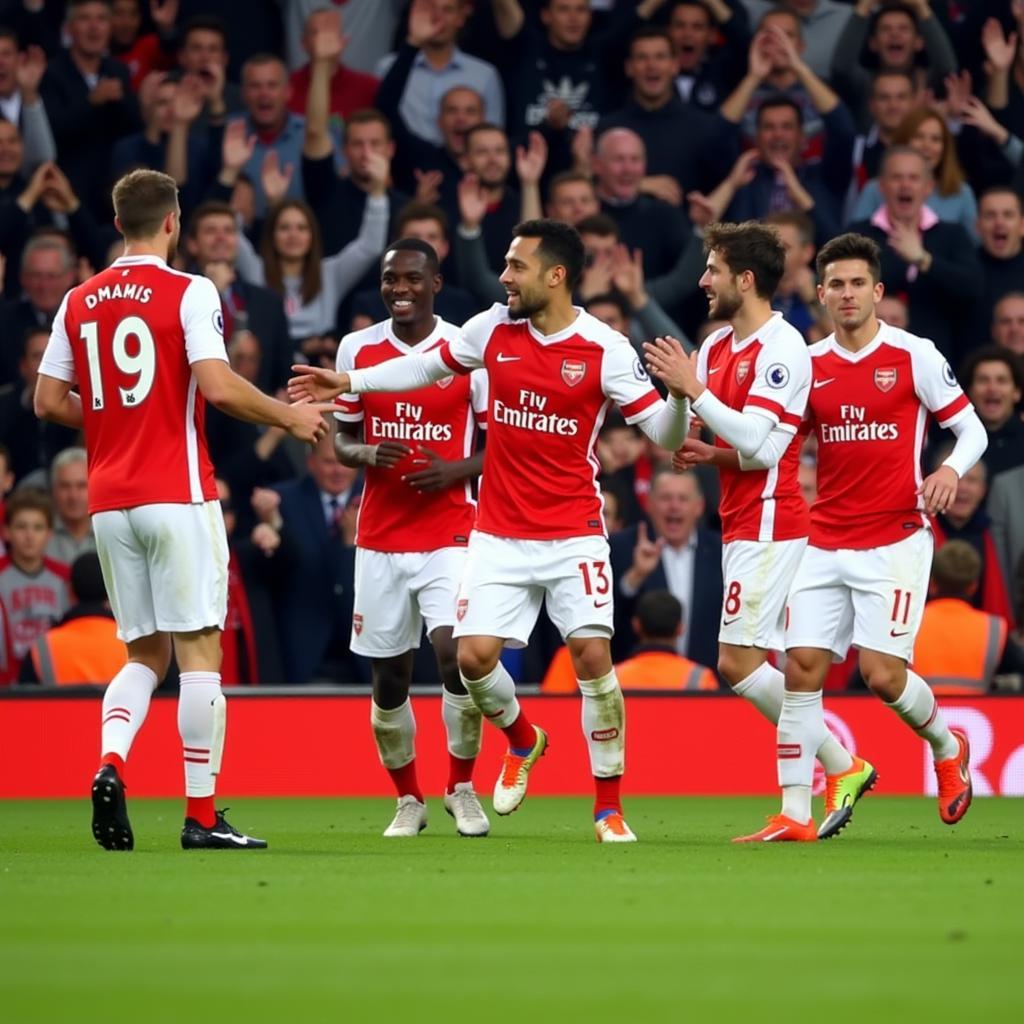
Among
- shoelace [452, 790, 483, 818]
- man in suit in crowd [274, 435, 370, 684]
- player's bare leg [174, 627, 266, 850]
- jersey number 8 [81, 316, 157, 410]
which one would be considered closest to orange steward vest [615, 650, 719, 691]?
man in suit in crowd [274, 435, 370, 684]

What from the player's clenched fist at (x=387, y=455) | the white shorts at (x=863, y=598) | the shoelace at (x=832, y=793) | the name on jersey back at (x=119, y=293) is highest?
the name on jersey back at (x=119, y=293)

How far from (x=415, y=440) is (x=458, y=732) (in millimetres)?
1364

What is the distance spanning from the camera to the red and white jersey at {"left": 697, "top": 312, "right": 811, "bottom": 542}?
931 centimetres

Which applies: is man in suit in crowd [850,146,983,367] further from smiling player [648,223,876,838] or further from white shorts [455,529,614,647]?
white shorts [455,529,614,647]

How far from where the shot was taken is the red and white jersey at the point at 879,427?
962 cm

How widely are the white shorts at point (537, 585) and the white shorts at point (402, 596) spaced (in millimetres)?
673

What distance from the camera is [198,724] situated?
28.2ft

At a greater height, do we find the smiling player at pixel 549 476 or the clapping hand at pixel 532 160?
the clapping hand at pixel 532 160

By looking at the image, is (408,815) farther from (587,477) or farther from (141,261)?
(141,261)

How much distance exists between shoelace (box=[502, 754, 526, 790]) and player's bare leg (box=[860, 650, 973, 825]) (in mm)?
1560

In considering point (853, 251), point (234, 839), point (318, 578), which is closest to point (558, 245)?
point (853, 251)

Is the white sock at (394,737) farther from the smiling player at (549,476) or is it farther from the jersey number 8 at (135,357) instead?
the jersey number 8 at (135,357)

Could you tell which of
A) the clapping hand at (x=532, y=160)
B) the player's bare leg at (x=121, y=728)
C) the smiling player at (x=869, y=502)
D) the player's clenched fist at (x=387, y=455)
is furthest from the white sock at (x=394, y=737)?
the clapping hand at (x=532, y=160)

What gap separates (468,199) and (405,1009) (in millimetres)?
10799
